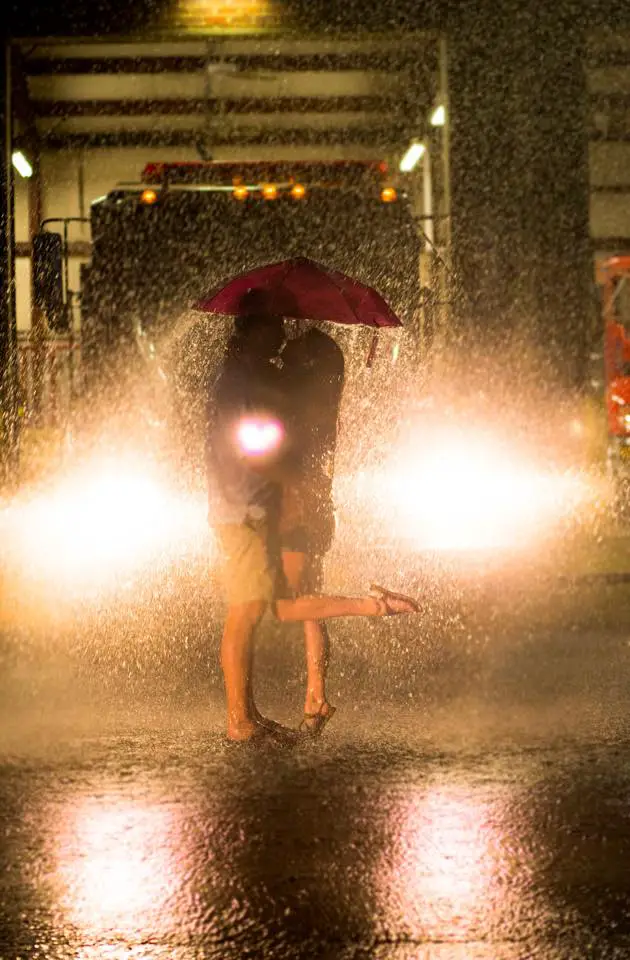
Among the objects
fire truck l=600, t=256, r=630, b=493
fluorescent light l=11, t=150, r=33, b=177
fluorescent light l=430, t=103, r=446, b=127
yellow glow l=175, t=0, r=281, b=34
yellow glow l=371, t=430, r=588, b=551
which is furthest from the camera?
fluorescent light l=11, t=150, r=33, b=177

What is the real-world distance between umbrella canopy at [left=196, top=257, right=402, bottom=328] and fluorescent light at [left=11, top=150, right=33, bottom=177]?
625 inches

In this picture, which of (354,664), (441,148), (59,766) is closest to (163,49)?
(441,148)

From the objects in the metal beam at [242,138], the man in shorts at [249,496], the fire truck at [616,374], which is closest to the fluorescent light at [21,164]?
the metal beam at [242,138]

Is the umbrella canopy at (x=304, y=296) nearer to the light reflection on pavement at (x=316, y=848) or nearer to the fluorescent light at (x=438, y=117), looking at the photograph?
the light reflection on pavement at (x=316, y=848)

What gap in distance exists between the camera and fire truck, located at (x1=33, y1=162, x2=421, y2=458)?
1627cm

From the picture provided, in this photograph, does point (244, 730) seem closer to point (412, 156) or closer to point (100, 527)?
point (100, 527)

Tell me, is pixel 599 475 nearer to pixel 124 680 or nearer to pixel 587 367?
pixel 587 367

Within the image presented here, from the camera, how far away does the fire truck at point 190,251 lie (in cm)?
1627

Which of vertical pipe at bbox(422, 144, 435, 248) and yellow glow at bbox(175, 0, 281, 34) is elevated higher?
yellow glow at bbox(175, 0, 281, 34)

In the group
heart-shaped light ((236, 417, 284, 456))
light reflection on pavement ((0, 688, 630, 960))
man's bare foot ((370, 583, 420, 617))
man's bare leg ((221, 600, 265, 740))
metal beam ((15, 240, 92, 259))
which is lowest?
light reflection on pavement ((0, 688, 630, 960))

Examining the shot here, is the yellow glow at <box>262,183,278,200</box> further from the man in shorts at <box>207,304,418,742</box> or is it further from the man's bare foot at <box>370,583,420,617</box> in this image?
the man's bare foot at <box>370,583,420,617</box>

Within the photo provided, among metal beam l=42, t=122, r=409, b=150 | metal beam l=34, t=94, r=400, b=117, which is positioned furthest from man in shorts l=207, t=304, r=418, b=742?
metal beam l=34, t=94, r=400, b=117

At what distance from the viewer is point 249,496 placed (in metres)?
5.87

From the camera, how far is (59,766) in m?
5.49
